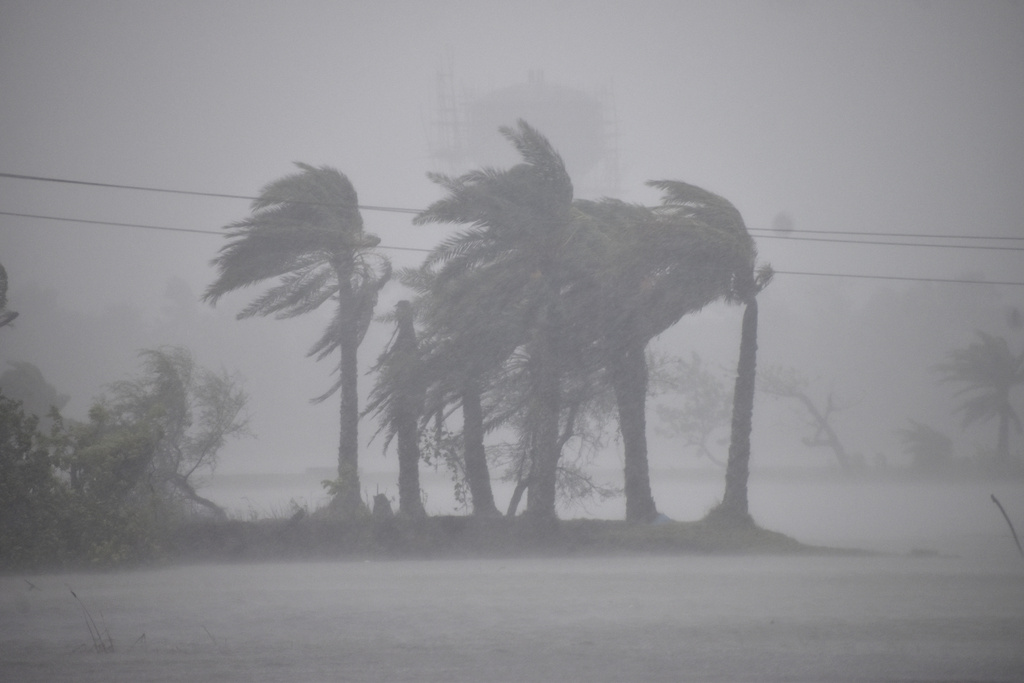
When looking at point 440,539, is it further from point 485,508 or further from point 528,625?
point 528,625

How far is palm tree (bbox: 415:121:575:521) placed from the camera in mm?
20062

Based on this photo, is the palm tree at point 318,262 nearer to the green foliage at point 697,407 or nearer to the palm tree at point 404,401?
the palm tree at point 404,401

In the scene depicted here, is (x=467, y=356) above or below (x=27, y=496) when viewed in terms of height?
above

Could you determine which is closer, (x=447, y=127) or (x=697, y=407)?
(x=697, y=407)

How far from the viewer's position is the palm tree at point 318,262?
851 inches

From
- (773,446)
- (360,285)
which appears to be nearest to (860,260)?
(773,446)

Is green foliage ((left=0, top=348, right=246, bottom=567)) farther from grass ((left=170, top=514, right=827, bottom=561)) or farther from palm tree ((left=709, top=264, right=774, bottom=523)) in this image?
palm tree ((left=709, top=264, right=774, bottom=523))

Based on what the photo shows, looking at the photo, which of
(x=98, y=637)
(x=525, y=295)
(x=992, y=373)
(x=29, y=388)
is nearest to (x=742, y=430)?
(x=525, y=295)

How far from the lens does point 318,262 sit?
23000mm

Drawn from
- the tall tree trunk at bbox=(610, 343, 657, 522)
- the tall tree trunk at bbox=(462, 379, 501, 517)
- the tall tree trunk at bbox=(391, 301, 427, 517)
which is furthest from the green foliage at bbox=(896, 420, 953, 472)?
the tall tree trunk at bbox=(391, 301, 427, 517)

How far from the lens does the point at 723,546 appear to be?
18.4 meters

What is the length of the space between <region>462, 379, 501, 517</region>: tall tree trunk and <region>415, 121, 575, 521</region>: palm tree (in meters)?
1.75

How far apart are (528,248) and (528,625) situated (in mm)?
11911

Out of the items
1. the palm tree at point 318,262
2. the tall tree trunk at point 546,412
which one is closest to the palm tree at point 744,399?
the tall tree trunk at point 546,412
